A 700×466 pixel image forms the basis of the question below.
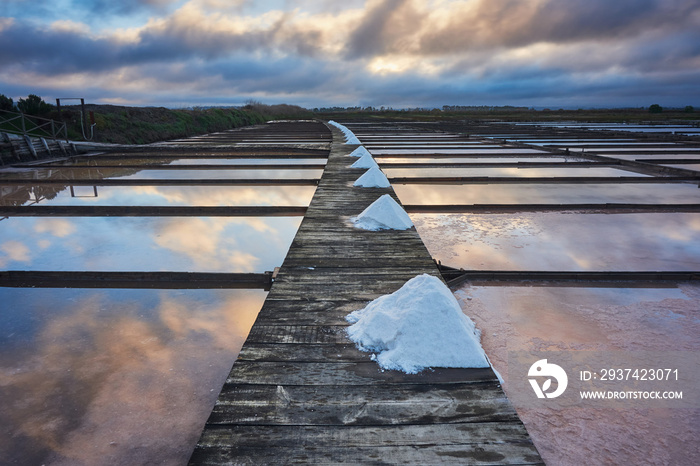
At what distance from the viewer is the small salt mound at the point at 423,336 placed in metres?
1.91

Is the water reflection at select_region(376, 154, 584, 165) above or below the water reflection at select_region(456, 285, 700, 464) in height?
above

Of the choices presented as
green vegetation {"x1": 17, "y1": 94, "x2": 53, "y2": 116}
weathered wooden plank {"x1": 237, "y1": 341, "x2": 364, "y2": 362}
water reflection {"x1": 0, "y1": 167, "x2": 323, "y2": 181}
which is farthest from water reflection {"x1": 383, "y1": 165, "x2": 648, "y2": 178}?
green vegetation {"x1": 17, "y1": 94, "x2": 53, "y2": 116}

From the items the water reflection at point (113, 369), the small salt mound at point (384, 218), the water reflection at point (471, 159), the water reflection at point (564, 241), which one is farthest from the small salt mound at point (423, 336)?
the water reflection at point (471, 159)

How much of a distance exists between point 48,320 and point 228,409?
2182 millimetres

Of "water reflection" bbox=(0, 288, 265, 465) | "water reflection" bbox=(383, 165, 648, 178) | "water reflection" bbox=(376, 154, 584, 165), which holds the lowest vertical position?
"water reflection" bbox=(0, 288, 265, 465)

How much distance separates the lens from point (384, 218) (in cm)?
416

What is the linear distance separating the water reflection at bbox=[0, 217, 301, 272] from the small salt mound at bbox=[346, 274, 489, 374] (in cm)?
Result: 221

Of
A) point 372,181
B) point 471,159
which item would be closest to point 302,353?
point 372,181

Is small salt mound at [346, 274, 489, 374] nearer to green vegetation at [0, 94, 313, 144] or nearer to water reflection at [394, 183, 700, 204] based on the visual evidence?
water reflection at [394, 183, 700, 204]

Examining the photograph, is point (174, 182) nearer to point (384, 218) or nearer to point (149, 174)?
point (149, 174)

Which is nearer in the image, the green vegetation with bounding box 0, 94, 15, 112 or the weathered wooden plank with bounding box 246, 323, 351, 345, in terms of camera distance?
the weathered wooden plank with bounding box 246, 323, 351, 345

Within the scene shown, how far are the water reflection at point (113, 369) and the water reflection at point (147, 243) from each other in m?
A: 0.64

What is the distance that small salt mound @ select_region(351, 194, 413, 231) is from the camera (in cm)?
413

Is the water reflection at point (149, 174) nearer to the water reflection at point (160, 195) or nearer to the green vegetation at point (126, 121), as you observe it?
the water reflection at point (160, 195)
